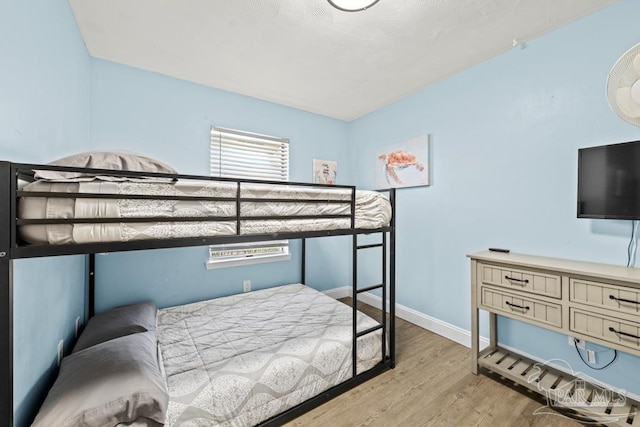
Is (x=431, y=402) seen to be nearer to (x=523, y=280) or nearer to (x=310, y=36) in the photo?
(x=523, y=280)

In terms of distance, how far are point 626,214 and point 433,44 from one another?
167 cm

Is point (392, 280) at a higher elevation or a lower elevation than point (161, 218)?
lower

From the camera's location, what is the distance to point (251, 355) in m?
1.66

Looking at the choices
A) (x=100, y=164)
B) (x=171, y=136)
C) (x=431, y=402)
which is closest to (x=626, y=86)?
(x=431, y=402)

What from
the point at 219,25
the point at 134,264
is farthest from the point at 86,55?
the point at 134,264

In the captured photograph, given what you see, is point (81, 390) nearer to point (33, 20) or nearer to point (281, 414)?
point (281, 414)

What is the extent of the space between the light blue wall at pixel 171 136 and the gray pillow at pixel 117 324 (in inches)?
13.8

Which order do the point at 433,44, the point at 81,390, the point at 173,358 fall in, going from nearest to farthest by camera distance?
the point at 81,390
the point at 173,358
the point at 433,44

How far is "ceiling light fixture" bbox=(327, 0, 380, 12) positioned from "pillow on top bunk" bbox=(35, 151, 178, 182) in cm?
137

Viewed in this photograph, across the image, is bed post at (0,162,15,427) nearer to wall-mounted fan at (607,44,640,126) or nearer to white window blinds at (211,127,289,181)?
white window blinds at (211,127,289,181)

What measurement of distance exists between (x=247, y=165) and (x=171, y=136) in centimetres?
77

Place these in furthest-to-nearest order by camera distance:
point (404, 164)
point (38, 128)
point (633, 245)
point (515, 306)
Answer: point (404, 164), point (515, 306), point (633, 245), point (38, 128)

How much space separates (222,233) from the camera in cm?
128

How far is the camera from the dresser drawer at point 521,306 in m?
1.61
